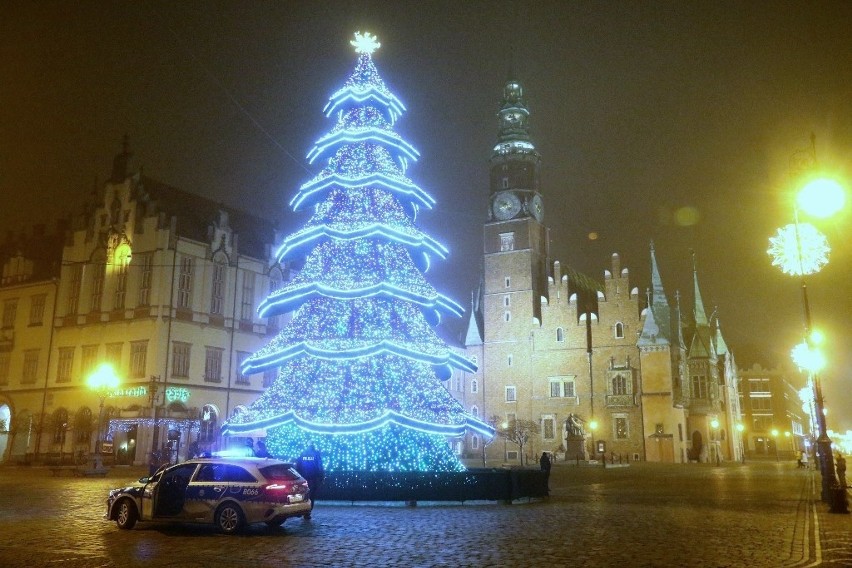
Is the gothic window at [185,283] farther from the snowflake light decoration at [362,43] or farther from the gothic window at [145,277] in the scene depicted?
the snowflake light decoration at [362,43]

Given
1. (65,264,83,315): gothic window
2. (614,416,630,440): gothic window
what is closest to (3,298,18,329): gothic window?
(65,264,83,315): gothic window

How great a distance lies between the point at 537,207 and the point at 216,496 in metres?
59.4

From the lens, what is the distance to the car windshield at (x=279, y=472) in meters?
14.3

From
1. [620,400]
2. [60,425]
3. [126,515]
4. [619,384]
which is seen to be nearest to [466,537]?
[126,515]

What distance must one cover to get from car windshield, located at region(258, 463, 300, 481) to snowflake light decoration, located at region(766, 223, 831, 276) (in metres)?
12.5

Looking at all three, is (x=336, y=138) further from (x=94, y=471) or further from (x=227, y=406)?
(x=227, y=406)

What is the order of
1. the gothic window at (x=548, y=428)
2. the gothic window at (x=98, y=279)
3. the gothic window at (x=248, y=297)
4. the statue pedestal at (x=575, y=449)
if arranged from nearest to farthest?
the gothic window at (x=98, y=279) < the gothic window at (x=248, y=297) < the statue pedestal at (x=575, y=449) < the gothic window at (x=548, y=428)

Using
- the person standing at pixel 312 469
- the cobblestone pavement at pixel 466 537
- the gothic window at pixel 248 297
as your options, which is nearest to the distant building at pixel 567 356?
the gothic window at pixel 248 297

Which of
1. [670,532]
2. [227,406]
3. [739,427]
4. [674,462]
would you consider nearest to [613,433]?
[674,462]

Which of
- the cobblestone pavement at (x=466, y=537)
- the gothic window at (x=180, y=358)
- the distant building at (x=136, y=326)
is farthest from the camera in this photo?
the gothic window at (x=180, y=358)

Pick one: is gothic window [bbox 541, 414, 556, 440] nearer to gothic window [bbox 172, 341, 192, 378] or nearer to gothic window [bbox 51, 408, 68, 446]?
gothic window [bbox 172, 341, 192, 378]

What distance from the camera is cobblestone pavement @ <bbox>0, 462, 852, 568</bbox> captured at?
35.4 feet

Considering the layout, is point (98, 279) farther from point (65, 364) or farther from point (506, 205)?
point (506, 205)

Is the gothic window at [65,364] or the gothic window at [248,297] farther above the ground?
the gothic window at [248,297]
